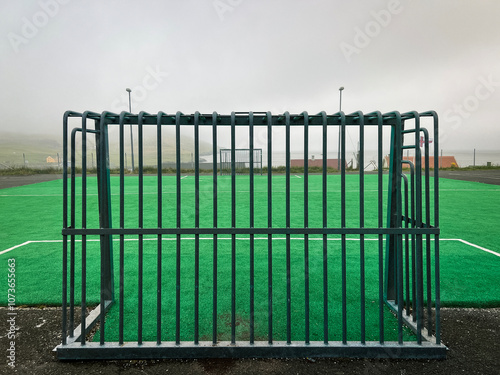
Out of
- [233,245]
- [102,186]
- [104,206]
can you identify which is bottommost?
[233,245]

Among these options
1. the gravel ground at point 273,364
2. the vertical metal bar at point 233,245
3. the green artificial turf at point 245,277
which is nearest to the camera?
the gravel ground at point 273,364

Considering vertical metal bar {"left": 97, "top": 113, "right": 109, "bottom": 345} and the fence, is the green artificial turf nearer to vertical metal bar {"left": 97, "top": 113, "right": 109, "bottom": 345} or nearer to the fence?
the fence

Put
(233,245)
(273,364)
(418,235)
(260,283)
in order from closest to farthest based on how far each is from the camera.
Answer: (273,364) < (233,245) < (418,235) < (260,283)

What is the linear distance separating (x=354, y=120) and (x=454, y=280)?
2924 millimetres

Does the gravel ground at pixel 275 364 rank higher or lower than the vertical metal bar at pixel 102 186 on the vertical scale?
lower

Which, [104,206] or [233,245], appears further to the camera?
[104,206]

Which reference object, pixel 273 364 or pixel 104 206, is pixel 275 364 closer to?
pixel 273 364

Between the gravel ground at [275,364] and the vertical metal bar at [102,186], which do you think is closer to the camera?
the gravel ground at [275,364]

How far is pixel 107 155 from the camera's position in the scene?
11.0 feet

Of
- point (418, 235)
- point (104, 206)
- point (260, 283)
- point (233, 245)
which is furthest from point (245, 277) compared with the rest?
point (418, 235)

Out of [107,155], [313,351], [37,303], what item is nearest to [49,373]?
[37,303]

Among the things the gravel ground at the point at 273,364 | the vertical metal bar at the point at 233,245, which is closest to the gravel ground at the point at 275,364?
the gravel ground at the point at 273,364

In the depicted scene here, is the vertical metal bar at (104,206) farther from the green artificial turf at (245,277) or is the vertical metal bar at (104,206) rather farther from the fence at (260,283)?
the green artificial turf at (245,277)

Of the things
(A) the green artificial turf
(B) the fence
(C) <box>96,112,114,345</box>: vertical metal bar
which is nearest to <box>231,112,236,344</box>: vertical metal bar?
(B) the fence
